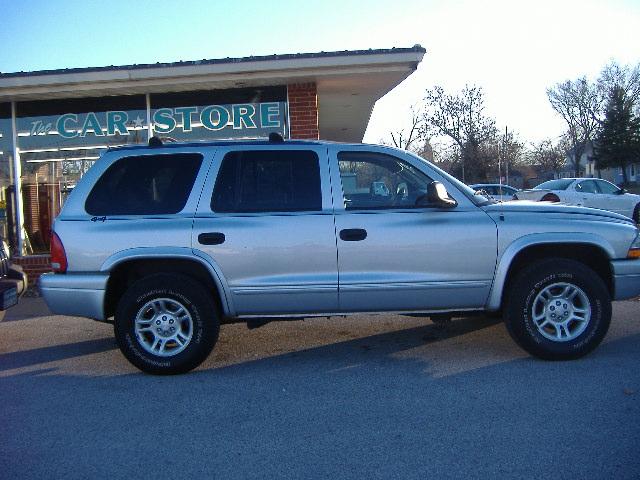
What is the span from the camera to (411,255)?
199 inches

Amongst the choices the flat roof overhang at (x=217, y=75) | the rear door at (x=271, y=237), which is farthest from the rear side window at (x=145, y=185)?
the flat roof overhang at (x=217, y=75)

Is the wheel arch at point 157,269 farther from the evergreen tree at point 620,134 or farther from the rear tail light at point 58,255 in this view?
the evergreen tree at point 620,134

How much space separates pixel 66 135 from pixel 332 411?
838cm

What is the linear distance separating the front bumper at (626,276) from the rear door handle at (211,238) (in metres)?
3.32

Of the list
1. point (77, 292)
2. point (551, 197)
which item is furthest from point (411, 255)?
point (551, 197)

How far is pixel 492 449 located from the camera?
3.59m

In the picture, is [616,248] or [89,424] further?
[616,248]

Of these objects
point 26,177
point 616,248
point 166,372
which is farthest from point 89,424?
point 26,177

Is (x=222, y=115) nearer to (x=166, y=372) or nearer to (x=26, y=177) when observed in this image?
(x=26, y=177)

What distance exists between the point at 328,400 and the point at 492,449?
132 cm

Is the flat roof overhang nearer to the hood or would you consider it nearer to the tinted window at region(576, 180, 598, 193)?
the hood

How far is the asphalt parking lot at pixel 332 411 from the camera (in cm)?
349

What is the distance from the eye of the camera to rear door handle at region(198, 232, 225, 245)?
506 centimetres

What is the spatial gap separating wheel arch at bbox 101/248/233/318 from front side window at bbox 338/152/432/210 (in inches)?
51.0
